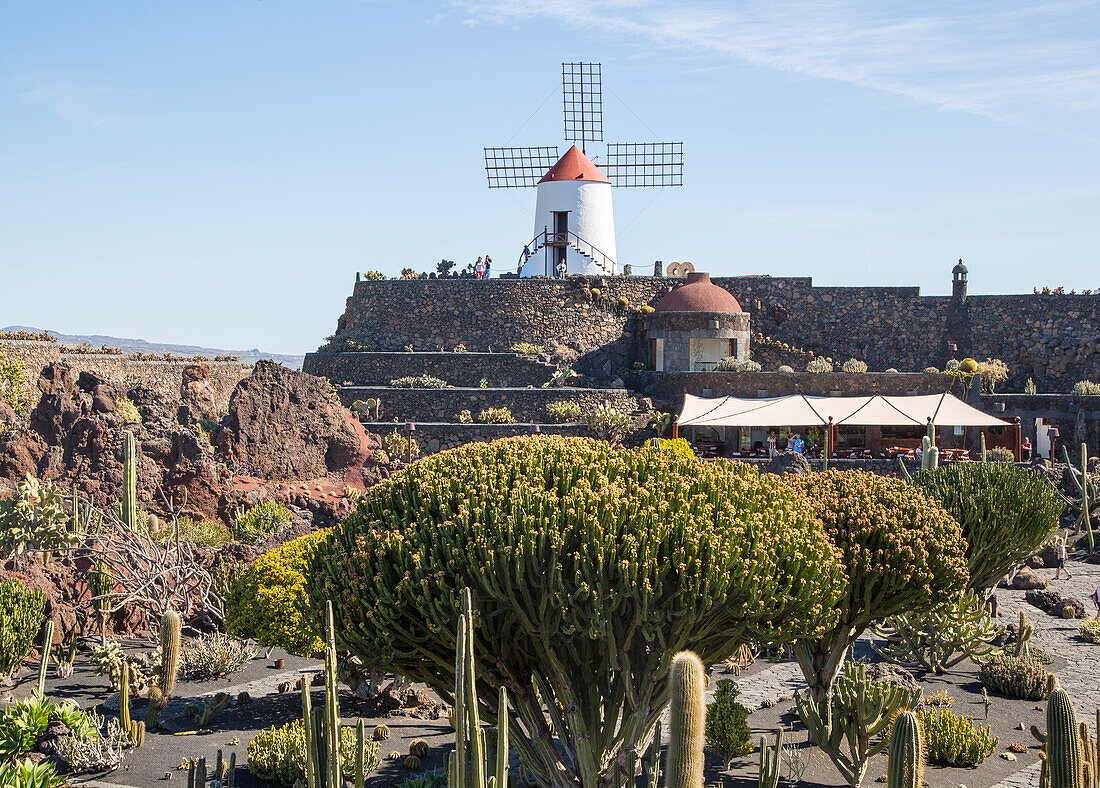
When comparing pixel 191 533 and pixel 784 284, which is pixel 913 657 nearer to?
pixel 191 533

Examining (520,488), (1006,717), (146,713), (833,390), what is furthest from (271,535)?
(833,390)

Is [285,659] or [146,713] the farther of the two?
[285,659]

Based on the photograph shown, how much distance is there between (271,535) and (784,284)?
24859 mm

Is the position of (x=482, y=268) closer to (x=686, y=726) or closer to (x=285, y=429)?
(x=285, y=429)

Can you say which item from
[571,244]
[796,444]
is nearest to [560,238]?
[571,244]

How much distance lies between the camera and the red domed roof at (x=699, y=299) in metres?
35.3

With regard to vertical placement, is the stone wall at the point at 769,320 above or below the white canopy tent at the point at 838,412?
above

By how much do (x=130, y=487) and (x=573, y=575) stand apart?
13.1m

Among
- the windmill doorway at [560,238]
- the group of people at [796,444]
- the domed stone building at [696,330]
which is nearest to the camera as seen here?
the group of people at [796,444]

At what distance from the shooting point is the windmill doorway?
39.8 m

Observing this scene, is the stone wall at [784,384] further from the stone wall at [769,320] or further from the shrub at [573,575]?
the shrub at [573,575]

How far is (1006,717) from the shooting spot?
1409 cm

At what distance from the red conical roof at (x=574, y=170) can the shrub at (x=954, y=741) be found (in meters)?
30.5

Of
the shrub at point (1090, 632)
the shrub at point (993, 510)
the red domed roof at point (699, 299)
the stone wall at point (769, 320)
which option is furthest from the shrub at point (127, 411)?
the shrub at point (1090, 632)
